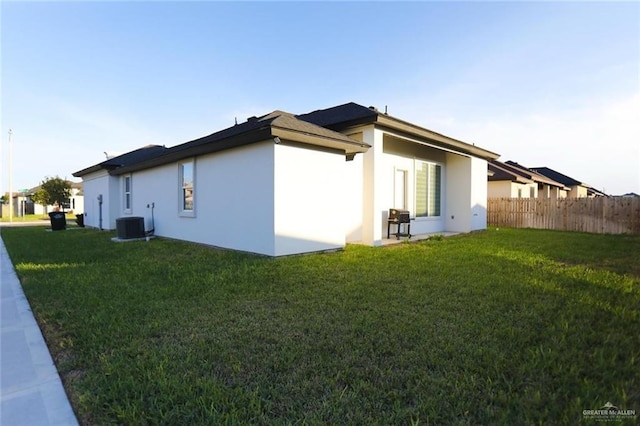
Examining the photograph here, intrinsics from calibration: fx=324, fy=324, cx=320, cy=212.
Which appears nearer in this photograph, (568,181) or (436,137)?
(436,137)

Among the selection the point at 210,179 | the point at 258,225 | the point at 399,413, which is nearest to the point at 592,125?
the point at 258,225

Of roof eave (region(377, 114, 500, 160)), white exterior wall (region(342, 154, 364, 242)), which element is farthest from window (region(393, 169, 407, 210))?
white exterior wall (region(342, 154, 364, 242))

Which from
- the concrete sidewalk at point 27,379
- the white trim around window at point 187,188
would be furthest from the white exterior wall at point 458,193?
the concrete sidewalk at point 27,379

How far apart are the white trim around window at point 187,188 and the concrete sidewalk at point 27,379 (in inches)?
229

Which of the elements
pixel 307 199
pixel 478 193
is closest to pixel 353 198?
pixel 307 199

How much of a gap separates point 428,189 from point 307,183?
6.89 metres

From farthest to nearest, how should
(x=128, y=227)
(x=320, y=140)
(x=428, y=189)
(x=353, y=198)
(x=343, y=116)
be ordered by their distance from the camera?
(x=428, y=189)
(x=128, y=227)
(x=353, y=198)
(x=343, y=116)
(x=320, y=140)

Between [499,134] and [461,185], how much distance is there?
5.28 m

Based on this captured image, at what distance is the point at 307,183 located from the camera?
781 cm

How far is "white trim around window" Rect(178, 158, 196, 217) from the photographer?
9734 mm

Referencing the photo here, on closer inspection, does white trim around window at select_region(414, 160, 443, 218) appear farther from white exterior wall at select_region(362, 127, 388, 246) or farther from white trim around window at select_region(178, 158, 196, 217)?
white trim around window at select_region(178, 158, 196, 217)

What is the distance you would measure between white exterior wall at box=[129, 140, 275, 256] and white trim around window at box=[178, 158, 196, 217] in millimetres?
96

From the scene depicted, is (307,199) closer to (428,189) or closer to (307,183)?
(307,183)

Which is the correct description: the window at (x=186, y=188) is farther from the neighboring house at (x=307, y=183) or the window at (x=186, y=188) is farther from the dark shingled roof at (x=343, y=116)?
the dark shingled roof at (x=343, y=116)
